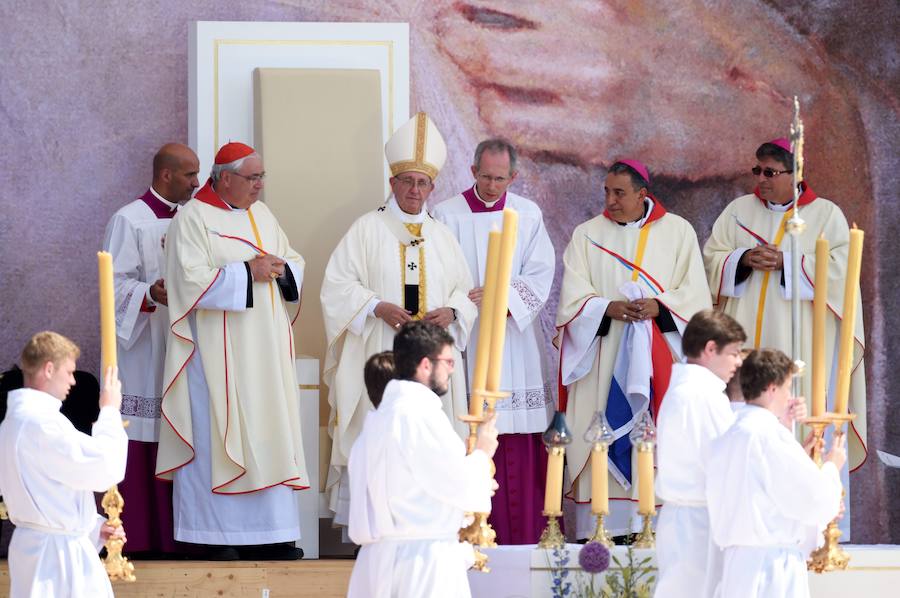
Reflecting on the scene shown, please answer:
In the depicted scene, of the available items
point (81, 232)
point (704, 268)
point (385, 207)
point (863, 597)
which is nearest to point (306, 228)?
point (385, 207)

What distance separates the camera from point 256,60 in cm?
962

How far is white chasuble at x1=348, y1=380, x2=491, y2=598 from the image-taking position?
19.1 feet

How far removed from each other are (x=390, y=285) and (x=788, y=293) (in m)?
2.12

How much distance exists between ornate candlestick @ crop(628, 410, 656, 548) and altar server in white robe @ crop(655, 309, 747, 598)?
470 millimetres

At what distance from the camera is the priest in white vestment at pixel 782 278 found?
9062mm

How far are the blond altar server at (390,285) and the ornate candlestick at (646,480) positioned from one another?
1406 mm

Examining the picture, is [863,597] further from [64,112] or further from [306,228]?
[64,112]

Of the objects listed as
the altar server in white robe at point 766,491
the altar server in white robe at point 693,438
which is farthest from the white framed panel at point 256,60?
the altar server in white robe at point 766,491

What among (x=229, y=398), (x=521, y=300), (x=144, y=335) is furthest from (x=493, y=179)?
(x=144, y=335)

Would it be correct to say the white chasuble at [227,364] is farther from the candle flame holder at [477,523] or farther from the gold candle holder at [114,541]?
the candle flame holder at [477,523]

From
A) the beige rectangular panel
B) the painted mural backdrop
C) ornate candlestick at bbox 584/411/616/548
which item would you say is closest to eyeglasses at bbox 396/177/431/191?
the beige rectangular panel

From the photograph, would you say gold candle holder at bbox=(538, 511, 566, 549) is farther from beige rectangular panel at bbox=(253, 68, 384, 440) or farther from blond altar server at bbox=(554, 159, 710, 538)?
beige rectangular panel at bbox=(253, 68, 384, 440)

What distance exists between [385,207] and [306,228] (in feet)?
2.16

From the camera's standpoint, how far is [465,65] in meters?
10.3
